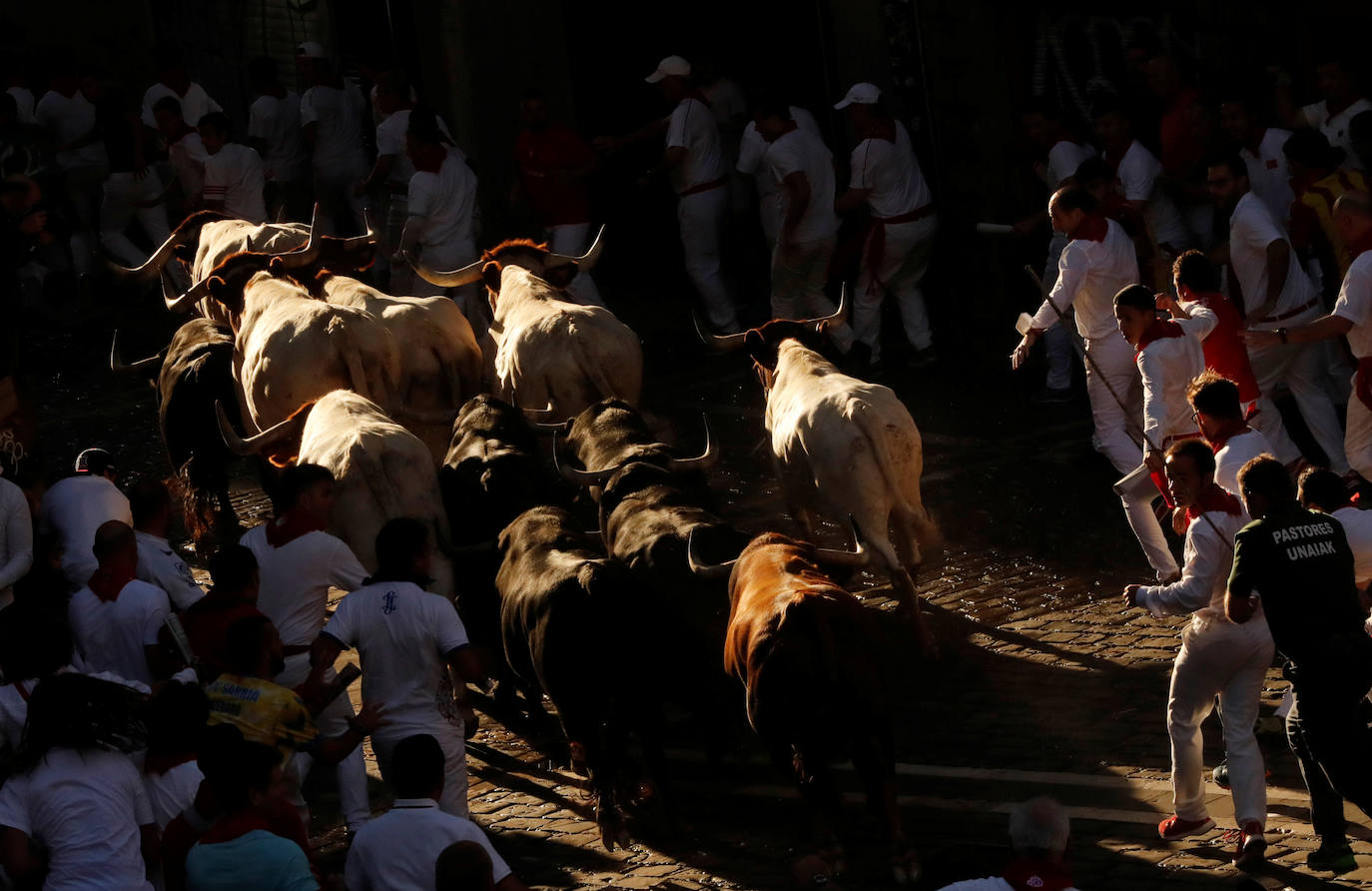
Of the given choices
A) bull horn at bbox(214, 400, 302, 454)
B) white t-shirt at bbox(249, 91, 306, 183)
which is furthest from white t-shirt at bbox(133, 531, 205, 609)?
white t-shirt at bbox(249, 91, 306, 183)

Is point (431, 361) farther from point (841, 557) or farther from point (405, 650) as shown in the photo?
point (405, 650)

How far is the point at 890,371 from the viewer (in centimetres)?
1644

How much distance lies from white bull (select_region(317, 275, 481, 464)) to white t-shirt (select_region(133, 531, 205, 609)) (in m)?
3.57

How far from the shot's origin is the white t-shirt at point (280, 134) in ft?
66.1

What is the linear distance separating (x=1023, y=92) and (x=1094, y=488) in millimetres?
4976

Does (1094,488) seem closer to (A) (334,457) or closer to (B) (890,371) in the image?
(B) (890,371)

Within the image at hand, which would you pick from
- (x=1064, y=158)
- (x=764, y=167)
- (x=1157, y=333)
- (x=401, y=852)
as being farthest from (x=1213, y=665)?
(x=764, y=167)

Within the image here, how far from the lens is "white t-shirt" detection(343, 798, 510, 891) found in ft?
20.2

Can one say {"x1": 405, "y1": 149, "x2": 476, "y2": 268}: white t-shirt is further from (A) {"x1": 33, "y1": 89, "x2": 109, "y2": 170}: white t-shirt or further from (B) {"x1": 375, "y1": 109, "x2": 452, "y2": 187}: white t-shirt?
(A) {"x1": 33, "y1": 89, "x2": 109, "y2": 170}: white t-shirt

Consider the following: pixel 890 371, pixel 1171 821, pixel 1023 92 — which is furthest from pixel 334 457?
Answer: pixel 1023 92

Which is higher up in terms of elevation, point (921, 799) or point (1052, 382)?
point (1052, 382)

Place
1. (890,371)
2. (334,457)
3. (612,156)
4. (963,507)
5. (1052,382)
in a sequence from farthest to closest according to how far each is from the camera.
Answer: (612,156) < (890,371) < (1052,382) < (963,507) < (334,457)

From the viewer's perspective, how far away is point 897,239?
16.3m

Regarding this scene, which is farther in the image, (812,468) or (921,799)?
(812,468)
